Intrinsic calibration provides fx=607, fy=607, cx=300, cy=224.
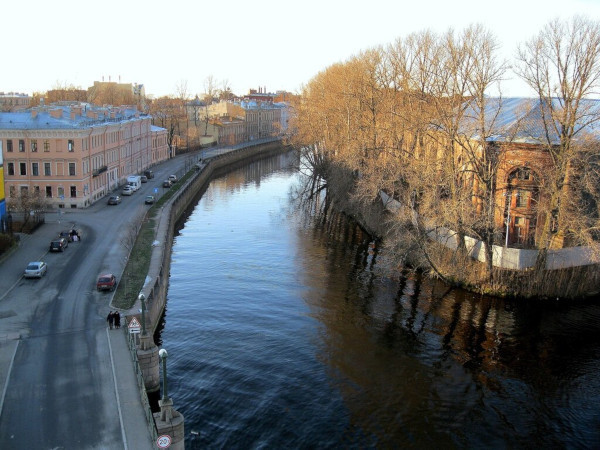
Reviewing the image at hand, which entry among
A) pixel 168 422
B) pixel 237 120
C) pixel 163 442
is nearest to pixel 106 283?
pixel 168 422

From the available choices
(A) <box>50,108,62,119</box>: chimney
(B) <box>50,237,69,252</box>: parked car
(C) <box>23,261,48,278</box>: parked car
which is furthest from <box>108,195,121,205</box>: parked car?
(C) <box>23,261,48,278</box>: parked car

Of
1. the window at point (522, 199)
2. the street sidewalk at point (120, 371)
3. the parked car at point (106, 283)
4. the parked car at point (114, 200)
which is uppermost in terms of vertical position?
the window at point (522, 199)

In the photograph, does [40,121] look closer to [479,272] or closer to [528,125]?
[479,272]

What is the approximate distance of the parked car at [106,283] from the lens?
96.9 feet

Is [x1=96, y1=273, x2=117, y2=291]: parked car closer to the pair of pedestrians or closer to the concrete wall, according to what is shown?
the pair of pedestrians

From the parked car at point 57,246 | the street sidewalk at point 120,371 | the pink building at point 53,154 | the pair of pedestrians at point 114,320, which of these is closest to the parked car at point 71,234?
the parked car at point 57,246

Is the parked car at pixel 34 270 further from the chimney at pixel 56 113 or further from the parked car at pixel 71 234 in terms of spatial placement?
the chimney at pixel 56 113

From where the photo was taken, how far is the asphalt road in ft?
57.8

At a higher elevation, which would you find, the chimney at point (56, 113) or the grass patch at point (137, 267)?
the chimney at point (56, 113)

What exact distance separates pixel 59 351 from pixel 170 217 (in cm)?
2643

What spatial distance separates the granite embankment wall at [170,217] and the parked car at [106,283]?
1.62 metres

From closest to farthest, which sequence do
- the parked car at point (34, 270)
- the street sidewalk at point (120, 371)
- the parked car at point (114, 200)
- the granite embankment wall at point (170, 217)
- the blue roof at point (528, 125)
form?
the street sidewalk at point (120, 371) → the granite embankment wall at point (170, 217) → the parked car at point (34, 270) → the blue roof at point (528, 125) → the parked car at point (114, 200)

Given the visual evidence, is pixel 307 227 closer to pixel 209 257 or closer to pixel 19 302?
pixel 209 257

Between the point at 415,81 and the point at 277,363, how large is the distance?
2856 centimetres
